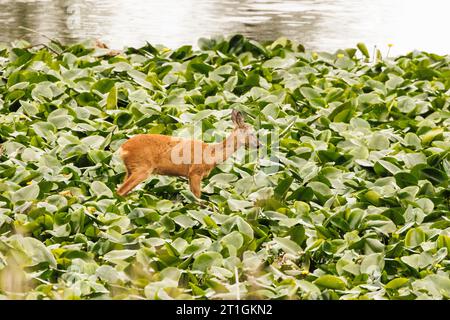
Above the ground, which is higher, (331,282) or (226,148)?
(226,148)

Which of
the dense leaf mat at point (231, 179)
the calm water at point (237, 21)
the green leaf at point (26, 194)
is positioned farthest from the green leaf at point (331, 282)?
the calm water at point (237, 21)

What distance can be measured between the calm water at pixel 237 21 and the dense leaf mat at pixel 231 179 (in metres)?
0.53

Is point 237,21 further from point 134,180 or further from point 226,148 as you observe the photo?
point 134,180

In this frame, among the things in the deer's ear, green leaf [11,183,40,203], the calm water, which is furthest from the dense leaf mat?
the calm water

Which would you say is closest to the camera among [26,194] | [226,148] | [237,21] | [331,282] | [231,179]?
[331,282]

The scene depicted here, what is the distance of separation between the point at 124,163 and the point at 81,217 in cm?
37

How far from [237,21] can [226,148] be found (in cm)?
288

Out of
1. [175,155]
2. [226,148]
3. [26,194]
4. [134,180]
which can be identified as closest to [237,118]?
[226,148]

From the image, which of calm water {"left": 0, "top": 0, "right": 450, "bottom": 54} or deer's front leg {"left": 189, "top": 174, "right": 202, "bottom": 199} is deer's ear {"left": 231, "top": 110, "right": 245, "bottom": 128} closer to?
deer's front leg {"left": 189, "top": 174, "right": 202, "bottom": 199}

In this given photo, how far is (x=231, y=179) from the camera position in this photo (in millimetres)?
4293

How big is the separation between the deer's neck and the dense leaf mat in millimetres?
133

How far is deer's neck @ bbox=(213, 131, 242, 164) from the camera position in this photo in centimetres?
412

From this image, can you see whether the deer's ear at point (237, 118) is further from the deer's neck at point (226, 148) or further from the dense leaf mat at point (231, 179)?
the dense leaf mat at point (231, 179)

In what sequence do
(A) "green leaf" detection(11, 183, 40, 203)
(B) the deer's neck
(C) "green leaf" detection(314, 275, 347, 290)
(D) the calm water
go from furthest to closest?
(D) the calm water
(B) the deer's neck
(A) "green leaf" detection(11, 183, 40, 203)
(C) "green leaf" detection(314, 275, 347, 290)
